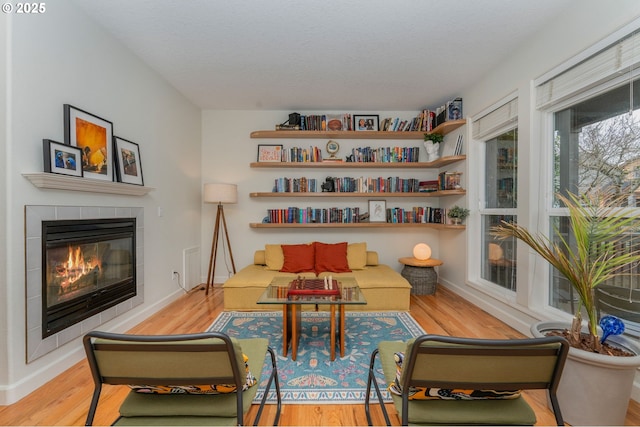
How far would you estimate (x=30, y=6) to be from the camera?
1820 mm

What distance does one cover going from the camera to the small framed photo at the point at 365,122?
427cm

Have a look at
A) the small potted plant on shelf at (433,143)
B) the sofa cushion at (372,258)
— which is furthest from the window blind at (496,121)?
the sofa cushion at (372,258)

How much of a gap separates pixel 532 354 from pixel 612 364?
2.93ft

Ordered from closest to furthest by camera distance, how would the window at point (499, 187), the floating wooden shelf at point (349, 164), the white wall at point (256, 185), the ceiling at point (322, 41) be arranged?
the ceiling at point (322, 41) → the window at point (499, 187) → the floating wooden shelf at point (349, 164) → the white wall at point (256, 185)

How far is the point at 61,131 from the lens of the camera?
2037 millimetres

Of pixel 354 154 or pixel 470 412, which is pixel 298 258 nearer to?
pixel 354 154

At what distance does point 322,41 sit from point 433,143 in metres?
2.31

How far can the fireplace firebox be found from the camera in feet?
6.32

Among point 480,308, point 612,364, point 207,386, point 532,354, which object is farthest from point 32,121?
point 480,308

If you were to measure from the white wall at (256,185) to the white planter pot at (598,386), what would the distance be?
2936 mm

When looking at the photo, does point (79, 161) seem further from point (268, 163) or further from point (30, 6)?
point (268, 163)

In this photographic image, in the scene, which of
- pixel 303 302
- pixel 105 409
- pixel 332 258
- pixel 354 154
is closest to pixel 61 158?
pixel 105 409

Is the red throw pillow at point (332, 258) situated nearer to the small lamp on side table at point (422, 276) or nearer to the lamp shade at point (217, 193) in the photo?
the small lamp on side table at point (422, 276)

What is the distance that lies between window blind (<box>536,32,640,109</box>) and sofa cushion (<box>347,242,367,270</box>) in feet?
8.08
